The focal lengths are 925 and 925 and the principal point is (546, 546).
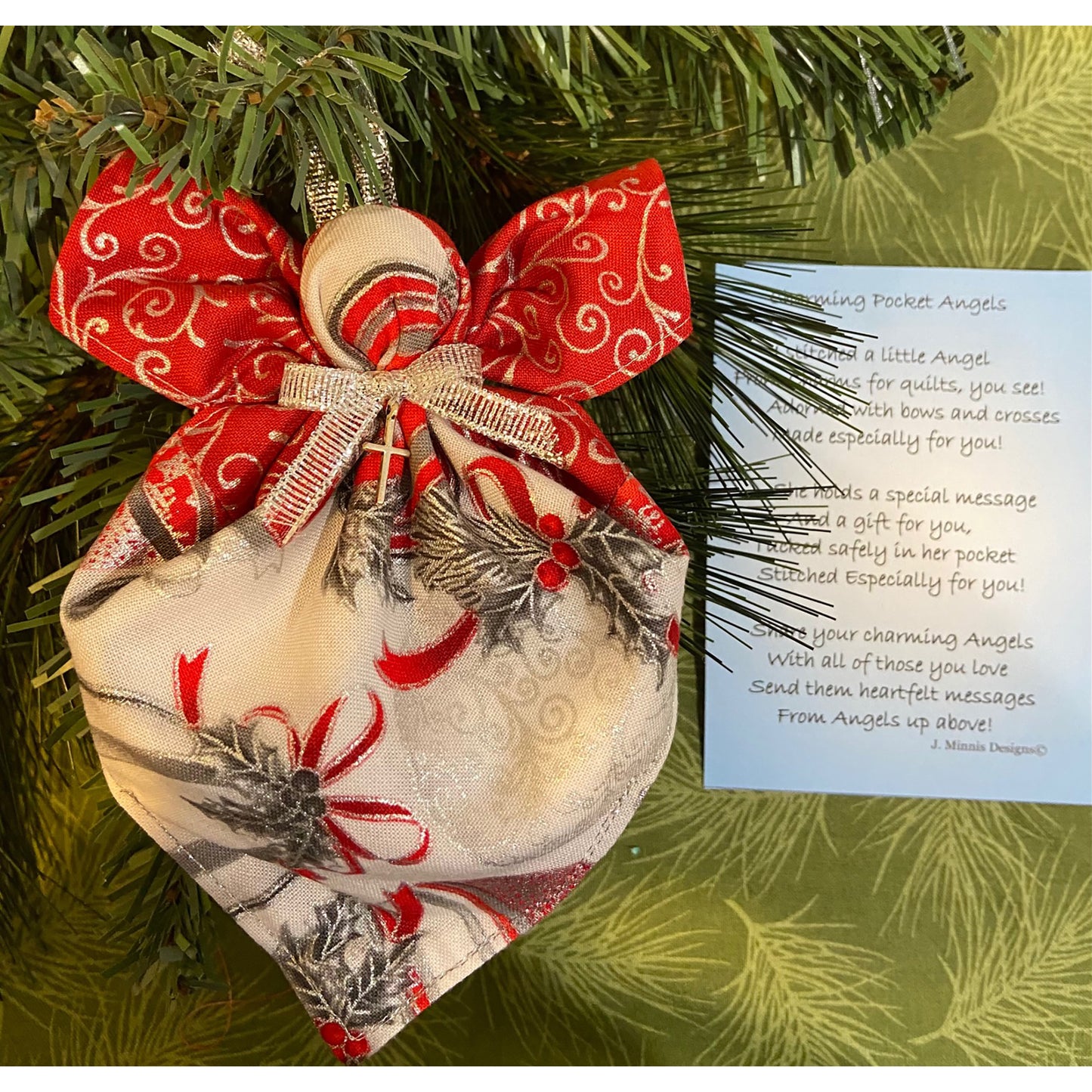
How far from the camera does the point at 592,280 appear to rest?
0.85 ft

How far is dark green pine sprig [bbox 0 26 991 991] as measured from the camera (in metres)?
0.20

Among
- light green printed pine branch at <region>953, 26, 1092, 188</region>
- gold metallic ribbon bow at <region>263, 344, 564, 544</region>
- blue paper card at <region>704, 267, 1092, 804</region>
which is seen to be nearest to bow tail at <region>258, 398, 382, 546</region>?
gold metallic ribbon bow at <region>263, 344, 564, 544</region>

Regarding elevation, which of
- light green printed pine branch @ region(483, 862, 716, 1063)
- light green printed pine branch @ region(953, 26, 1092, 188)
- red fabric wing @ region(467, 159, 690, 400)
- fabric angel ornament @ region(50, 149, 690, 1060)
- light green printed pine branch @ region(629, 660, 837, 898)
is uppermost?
light green printed pine branch @ region(953, 26, 1092, 188)

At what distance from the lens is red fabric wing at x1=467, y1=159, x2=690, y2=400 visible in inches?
10.1

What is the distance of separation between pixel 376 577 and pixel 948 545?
31 cm

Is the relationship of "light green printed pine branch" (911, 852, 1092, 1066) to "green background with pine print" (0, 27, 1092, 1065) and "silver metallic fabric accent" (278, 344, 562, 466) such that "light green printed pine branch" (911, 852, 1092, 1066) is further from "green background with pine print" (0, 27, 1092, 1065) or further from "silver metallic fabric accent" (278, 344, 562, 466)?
"silver metallic fabric accent" (278, 344, 562, 466)

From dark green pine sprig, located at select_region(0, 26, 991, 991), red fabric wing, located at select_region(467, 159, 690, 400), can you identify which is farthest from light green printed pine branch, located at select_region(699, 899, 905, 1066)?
red fabric wing, located at select_region(467, 159, 690, 400)

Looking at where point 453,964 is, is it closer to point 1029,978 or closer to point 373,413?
point 373,413

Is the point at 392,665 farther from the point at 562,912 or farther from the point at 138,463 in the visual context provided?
the point at 562,912

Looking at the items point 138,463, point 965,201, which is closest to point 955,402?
point 965,201

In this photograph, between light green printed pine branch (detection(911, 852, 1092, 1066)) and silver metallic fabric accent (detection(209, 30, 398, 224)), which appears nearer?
silver metallic fabric accent (detection(209, 30, 398, 224))

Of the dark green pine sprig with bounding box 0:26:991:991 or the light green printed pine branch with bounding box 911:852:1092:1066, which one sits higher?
the dark green pine sprig with bounding box 0:26:991:991

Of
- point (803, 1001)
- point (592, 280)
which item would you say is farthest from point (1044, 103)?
point (803, 1001)

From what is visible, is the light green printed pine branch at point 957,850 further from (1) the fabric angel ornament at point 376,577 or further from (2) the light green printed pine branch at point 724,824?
(1) the fabric angel ornament at point 376,577
